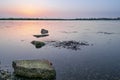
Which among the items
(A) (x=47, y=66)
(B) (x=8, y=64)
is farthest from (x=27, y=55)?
(A) (x=47, y=66)

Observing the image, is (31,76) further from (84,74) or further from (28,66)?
(84,74)

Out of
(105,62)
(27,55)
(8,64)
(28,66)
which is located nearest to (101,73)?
(105,62)

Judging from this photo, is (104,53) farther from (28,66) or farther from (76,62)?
(28,66)

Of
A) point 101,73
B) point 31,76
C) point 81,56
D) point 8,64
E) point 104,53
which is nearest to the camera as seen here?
point 31,76

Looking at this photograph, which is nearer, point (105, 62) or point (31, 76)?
point (31, 76)

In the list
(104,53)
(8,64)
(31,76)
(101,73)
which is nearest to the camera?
(31,76)

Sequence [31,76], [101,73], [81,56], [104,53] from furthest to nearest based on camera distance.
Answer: [104,53] < [81,56] < [101,73] < [31,76]

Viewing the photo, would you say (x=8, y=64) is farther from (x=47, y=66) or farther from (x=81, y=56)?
(x=81, y=56)

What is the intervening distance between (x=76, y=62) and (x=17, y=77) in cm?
1082

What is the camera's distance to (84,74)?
2780 cm

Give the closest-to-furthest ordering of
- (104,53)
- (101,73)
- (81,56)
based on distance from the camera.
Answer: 1. (101,73)
2. (81,56)
3. (104,53)

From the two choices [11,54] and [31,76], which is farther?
[11,54]

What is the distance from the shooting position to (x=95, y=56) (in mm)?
39375

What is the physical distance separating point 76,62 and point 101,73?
21.9ft
